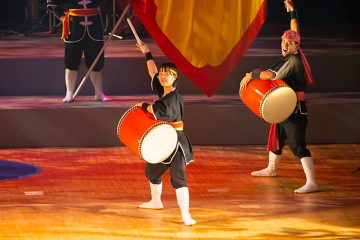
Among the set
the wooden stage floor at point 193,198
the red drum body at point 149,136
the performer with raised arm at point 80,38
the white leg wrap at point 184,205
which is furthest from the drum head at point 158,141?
the performer with raised arm at point 80,38

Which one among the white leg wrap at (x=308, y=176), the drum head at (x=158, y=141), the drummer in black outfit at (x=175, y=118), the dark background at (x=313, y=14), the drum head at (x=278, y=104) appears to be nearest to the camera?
the drum head at (x=158, y=141)

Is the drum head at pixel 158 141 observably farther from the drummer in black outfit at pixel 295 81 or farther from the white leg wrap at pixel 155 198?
the drummer in black outfit at pixel 295 81

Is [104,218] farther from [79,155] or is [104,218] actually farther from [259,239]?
[79,155]

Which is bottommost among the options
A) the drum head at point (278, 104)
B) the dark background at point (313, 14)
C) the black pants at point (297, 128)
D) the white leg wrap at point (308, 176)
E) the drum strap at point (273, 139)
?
the dark background at point (313, 14)

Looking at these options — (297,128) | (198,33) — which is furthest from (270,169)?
(198,33)

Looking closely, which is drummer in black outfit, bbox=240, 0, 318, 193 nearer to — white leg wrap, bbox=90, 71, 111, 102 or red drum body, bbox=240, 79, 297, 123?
red drum body, bbox=240, 79, 297, 123

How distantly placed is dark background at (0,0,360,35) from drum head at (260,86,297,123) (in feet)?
18.7

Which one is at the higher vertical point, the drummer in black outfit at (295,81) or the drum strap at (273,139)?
the drummer in black outfit at (295,81)

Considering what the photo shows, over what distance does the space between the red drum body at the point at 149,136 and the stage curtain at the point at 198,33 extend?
1215 mm

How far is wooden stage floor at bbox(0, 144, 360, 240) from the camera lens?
868 centimetres

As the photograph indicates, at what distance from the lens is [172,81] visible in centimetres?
880

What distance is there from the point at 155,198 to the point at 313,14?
7883 millimetres

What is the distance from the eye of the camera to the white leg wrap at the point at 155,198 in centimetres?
925

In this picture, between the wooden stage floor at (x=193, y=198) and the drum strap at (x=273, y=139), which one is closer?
the wooden stage floor at (x=193, y=198)
